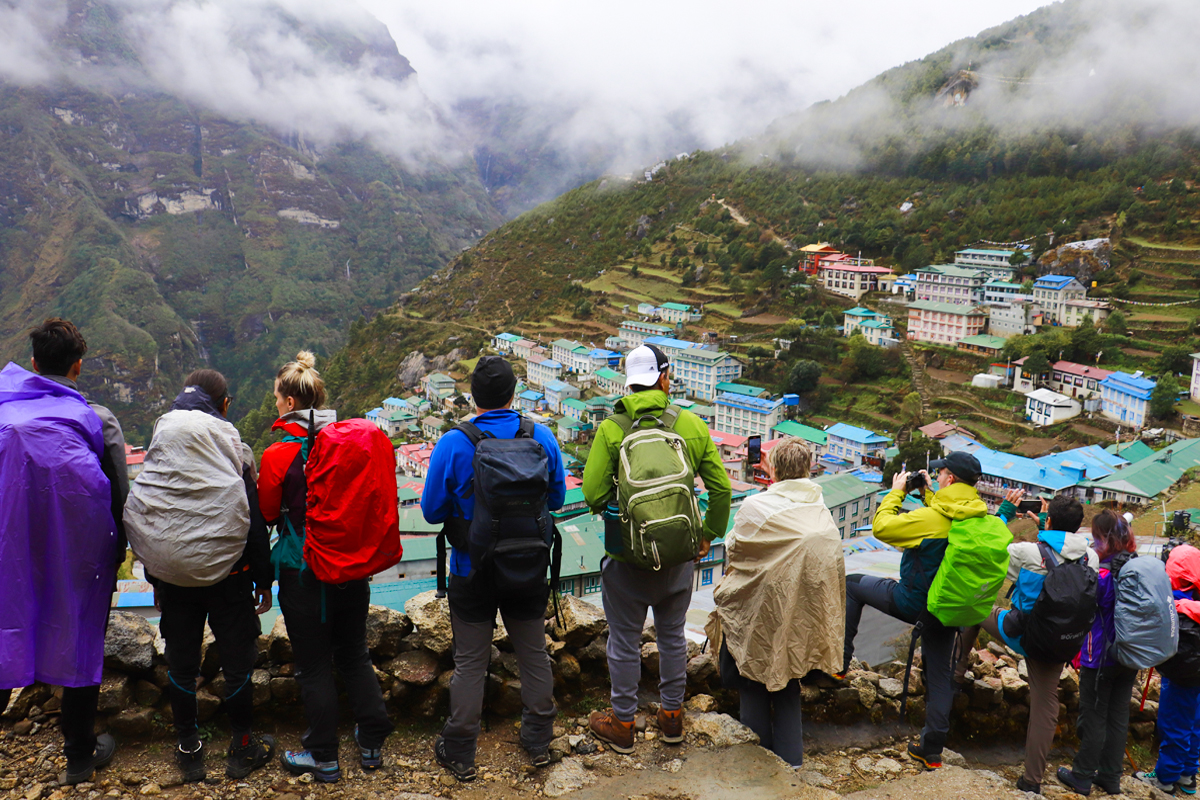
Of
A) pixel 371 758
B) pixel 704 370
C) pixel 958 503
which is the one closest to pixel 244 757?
pixel 371 758

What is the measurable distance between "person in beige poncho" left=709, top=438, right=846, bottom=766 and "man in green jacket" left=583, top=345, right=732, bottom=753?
0.55 ft

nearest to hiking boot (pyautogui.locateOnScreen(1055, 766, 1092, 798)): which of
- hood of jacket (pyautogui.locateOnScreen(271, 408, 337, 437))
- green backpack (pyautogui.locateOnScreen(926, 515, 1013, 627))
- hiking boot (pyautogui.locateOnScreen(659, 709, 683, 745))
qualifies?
green backpack (pyautogui.locateOnScreen(926, 515, 1013, 627))

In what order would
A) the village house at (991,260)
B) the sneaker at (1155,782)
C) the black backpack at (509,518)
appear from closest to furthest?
the black backpack at (509,518) < the sneaker at (1155,782) < the village house at (991,260)

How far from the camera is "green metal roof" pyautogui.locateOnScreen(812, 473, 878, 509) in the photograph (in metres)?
20.4

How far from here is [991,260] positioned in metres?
43.7

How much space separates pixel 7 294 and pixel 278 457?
12935 centimetres

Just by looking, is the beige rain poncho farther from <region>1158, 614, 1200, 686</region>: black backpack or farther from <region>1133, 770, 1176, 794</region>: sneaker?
<region>1133, 770, 1176, 794</region>: sneaker

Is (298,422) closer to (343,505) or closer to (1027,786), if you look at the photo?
(343,505)

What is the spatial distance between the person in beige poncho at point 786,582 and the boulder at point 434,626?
129cm

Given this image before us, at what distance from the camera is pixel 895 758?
321 centimetres

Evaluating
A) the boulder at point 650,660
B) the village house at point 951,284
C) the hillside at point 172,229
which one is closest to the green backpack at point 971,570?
the boulder at point 650,660

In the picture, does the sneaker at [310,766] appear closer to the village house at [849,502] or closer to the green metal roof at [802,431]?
the village house at [849,502]

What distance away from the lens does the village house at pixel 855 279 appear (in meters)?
45.1

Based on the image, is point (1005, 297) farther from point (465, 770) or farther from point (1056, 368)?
point (465, 770)
